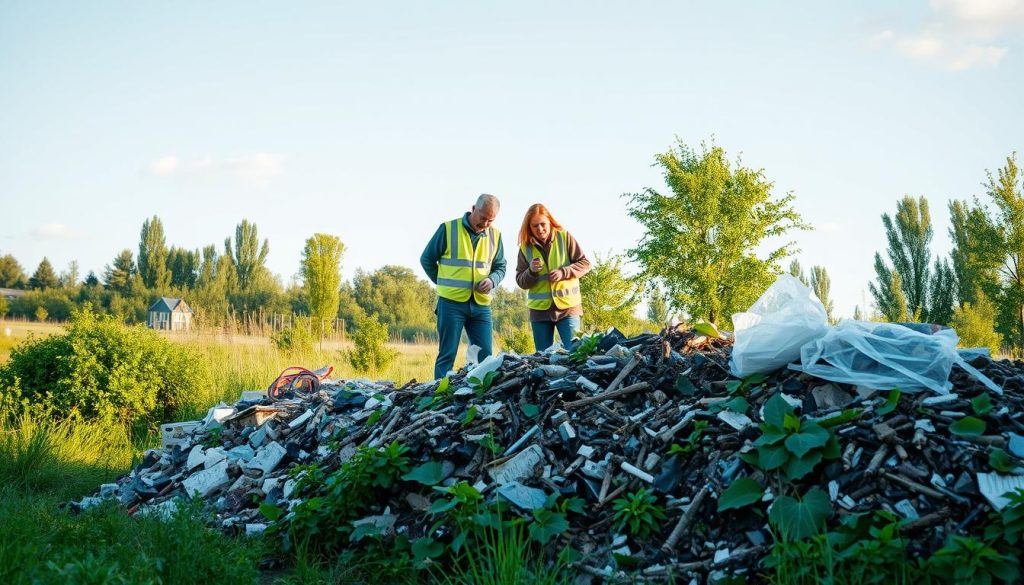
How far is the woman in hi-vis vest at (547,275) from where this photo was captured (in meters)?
6.78

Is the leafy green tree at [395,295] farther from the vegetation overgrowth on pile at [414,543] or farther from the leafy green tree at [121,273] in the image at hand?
the vegetation overgrowth on pile at [414,543]

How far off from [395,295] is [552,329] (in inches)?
1815

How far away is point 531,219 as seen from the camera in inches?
267

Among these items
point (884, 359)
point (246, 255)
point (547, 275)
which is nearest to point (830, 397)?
point (884, 359)

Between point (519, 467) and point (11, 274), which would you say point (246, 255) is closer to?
point (11, 274)

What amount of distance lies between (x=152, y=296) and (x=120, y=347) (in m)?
48.8

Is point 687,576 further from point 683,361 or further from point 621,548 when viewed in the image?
point 683,361

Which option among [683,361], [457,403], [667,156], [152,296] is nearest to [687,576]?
[683,361]

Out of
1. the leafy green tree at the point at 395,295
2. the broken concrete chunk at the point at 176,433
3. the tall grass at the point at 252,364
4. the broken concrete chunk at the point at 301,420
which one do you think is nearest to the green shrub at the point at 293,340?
the tall grass at the point at 252,364

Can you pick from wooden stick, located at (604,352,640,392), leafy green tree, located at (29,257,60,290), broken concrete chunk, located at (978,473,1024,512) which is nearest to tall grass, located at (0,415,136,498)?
wooden stick, located at (604,352,640,392)

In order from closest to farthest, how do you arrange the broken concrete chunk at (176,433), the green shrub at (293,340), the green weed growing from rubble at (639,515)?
the green weed growing from rubble at (639,515), the broken concrete chunk at (176,433), the green shrub at (293,340)

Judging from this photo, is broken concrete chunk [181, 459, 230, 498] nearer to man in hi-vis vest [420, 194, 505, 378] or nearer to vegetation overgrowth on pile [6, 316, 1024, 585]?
vegetation overgrowth on pile [6, 316, 1024, 585]

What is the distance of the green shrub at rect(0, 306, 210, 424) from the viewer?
7473 mm

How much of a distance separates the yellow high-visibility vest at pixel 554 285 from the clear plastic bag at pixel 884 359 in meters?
3.01
